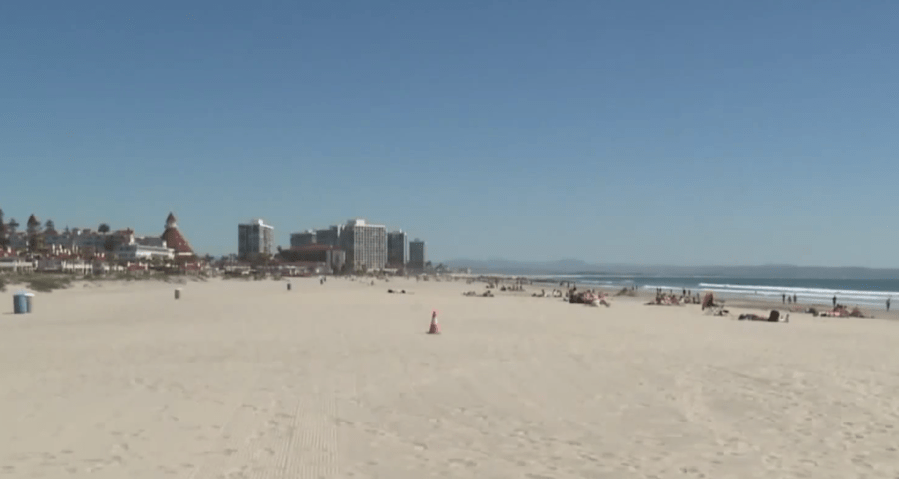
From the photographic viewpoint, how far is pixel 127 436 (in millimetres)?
6652

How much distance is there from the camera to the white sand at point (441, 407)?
591 cm

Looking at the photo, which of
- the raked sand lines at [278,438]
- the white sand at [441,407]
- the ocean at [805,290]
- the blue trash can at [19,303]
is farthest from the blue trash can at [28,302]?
the ocean at [805,290]

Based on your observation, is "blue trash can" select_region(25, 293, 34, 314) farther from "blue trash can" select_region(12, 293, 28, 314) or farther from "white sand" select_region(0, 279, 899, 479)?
"white sand" select_region(0, 279, 899, 479)

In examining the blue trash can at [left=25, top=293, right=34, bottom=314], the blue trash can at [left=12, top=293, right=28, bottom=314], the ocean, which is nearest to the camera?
the blue trash can at [left=12, top=293, right=28, bottom=314]

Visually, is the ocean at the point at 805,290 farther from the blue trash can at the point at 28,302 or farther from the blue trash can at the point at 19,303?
the blue trash can at the point at 19,303

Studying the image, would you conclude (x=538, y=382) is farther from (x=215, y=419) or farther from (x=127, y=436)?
(x=127, y=436)

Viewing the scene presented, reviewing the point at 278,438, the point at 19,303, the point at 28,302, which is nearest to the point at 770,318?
the point at 278,438

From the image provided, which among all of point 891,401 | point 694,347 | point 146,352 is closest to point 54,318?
point 146,352

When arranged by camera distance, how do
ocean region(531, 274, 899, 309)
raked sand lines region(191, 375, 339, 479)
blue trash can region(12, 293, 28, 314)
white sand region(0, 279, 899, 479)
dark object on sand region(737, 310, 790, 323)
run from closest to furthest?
1. raked sand lines region(191, 375, 339, 479)
2. white sand region(0, 279, 899, 479)
3. dark object on sand region(737, 310, 790, 323)
4. blue trash can region(12, 293, 28, 314)
5. ocean region(531, 274, 899, 309)

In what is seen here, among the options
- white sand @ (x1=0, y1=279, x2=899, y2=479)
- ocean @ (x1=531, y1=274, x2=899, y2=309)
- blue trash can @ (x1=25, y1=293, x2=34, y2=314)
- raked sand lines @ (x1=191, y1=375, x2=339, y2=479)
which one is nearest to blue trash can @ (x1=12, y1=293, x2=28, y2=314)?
blue trash can @ (x1=25, y1=293, x2=34, y2=314)

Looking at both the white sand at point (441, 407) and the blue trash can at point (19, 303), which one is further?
the blue trash can at point (19, 303)

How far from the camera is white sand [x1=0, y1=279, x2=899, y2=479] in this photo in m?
5.91

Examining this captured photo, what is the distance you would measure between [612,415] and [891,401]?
3885 millimetres

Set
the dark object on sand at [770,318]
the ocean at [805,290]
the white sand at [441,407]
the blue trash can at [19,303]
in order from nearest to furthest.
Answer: the white sand at [441,407], the dark object on sand at [770,318], the blue trash can at [19,303], the ocean at [805,290]
